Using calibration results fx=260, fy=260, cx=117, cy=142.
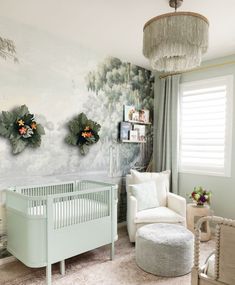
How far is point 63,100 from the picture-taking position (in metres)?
3.24

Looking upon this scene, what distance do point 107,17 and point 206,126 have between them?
2132 millimetres

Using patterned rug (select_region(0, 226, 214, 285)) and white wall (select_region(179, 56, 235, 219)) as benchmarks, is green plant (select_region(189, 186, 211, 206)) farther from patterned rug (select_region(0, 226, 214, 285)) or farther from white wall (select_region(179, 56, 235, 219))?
patterned rug (select_region(0, 226, 214, 285))

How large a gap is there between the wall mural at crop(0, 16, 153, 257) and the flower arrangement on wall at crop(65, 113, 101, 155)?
0.21ft

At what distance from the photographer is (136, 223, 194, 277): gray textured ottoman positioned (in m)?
2.46

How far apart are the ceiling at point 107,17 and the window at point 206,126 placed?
24.2 inches

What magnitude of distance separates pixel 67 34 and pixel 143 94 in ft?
5.47

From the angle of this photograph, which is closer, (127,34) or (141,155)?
(127,34)

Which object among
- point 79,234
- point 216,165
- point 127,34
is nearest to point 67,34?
point 127,34

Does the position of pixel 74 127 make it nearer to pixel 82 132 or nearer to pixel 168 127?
pixel 82 132

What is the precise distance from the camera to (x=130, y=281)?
238 centimetres

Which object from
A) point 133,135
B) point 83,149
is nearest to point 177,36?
point 83,149

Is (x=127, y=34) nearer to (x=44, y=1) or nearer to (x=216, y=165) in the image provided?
(x=44, y=1)

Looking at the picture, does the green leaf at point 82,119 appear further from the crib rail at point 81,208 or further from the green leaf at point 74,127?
the crib rail at point 81,208

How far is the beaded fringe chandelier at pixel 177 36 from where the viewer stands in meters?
1.83
